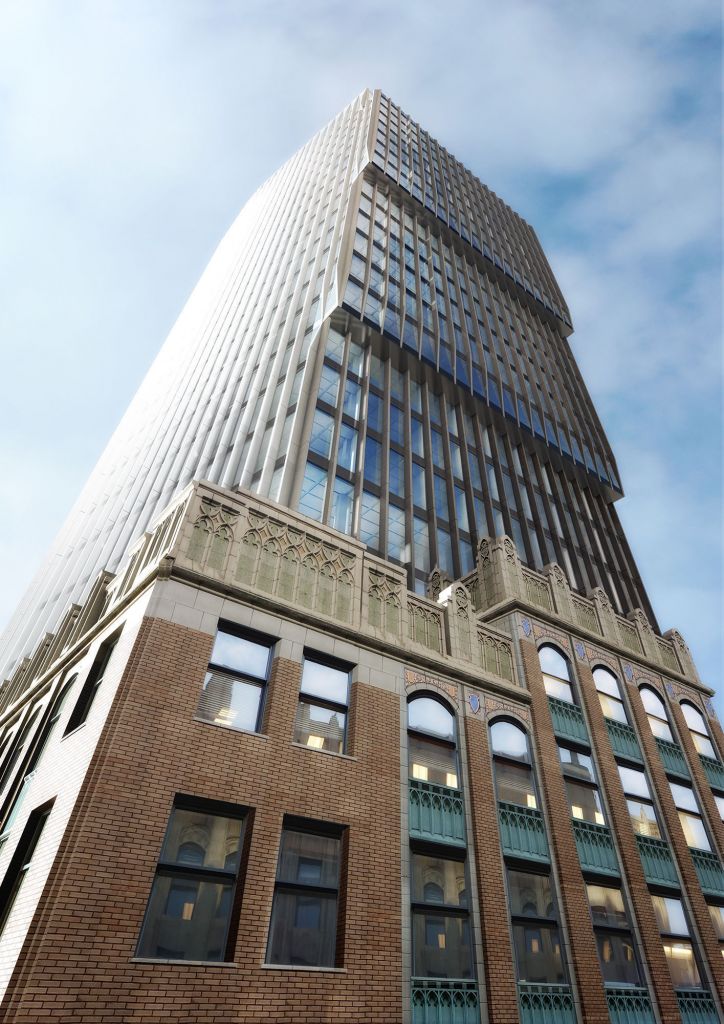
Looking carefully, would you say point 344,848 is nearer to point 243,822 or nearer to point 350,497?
point 243,822

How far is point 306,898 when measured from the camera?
12.8 metres

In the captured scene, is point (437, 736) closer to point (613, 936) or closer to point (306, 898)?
point (306, 898)

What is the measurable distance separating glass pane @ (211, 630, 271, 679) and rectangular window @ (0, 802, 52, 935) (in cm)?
446

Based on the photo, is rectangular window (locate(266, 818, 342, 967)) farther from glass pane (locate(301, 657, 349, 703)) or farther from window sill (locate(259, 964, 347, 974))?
glass pane (locate(301, 657, 349, 703))

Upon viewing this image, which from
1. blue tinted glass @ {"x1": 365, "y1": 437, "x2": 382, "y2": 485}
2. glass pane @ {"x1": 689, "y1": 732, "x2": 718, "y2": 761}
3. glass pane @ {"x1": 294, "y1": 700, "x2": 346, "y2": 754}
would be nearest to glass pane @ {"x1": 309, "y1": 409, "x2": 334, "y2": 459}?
blue tinted glass @ {"x1": 365, "y1": 437, "x2": 382, "y2": 485}

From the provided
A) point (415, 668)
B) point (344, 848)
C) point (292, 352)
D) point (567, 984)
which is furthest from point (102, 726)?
point (292, 352)

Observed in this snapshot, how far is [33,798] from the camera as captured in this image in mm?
14000

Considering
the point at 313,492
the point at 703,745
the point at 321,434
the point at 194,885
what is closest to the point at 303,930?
the point at 194,885

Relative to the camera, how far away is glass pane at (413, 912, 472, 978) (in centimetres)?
1363

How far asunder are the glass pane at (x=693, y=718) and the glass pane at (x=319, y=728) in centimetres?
1697

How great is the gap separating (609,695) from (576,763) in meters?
4.10

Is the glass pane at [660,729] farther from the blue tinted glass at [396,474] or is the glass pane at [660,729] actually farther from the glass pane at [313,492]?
the glass pane at [313,492]

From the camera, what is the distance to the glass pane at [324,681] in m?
15.9

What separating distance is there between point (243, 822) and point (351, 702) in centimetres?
412
